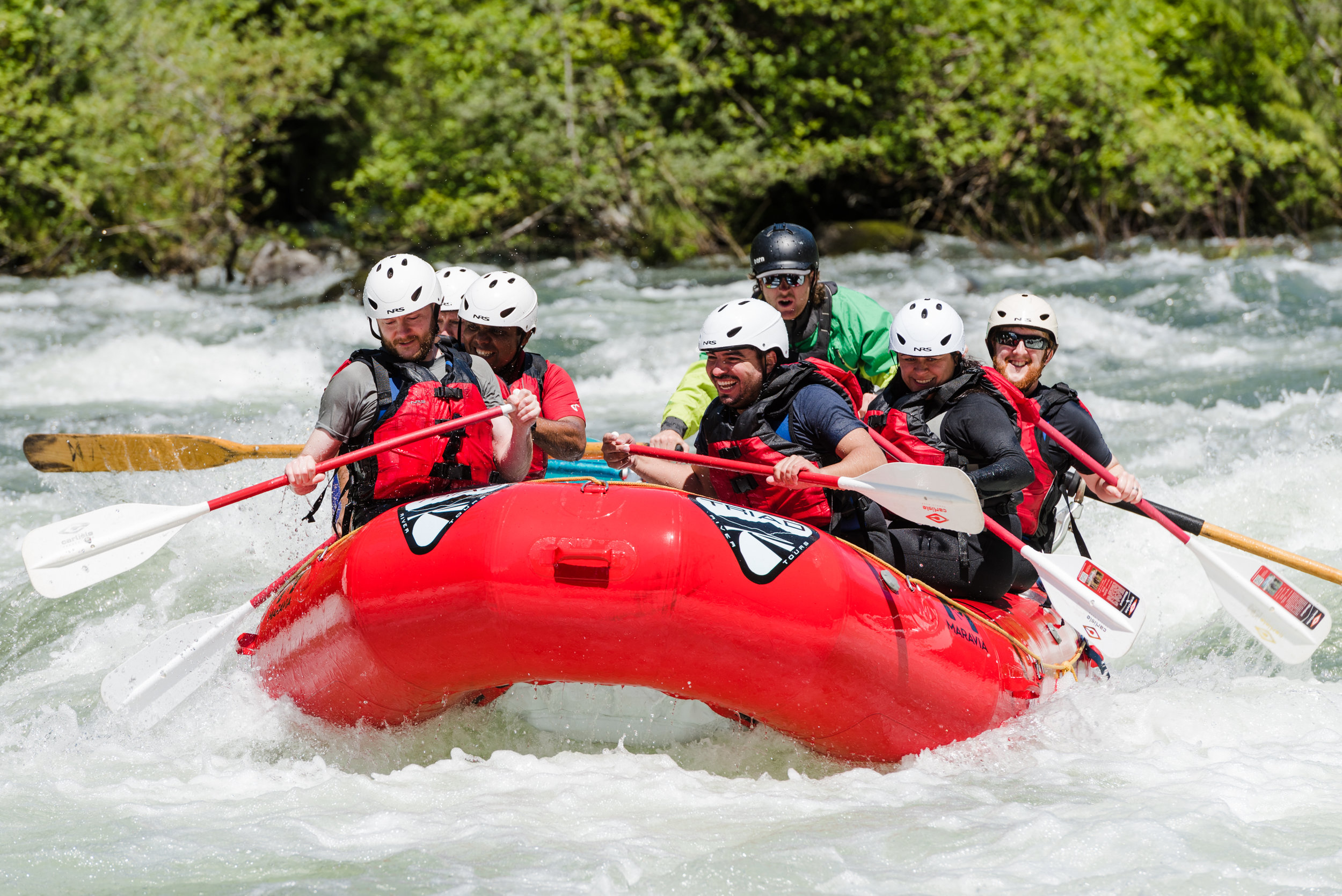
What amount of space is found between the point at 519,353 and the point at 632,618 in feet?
5.63

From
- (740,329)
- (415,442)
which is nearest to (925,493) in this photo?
(740,329)

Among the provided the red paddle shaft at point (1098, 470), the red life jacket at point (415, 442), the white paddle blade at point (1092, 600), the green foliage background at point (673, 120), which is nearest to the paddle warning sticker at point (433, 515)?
the red life jacket at point (415, 442)

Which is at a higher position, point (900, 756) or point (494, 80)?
point (494, 80)

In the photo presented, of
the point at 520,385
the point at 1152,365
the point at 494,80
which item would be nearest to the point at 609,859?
the point at 520,385

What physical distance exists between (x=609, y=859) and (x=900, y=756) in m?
1.03

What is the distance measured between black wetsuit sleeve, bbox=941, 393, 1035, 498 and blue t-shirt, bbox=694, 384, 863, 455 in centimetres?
36

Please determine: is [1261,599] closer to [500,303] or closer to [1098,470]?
[1098,470]

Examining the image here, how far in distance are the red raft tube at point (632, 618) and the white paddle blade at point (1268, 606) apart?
3.86 feet

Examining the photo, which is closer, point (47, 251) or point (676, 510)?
point (676, 510)

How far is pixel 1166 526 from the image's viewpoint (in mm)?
4215

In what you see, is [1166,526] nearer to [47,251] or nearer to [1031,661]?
[1031,661]

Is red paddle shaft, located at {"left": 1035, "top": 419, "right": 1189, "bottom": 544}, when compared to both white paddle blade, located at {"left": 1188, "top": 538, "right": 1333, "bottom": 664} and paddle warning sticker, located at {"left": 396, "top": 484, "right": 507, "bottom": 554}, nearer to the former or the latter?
white paddle blade, located at {"left": 1188, "top": 538, "right": 1333, "bottom": 664}

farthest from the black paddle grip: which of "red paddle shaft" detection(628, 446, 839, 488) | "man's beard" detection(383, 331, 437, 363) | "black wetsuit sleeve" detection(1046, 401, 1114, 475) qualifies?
"man's beard" detection(383, 331, 437, 363)

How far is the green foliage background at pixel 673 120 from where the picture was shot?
51.5 ft
